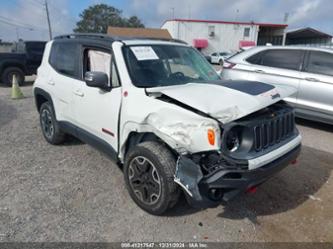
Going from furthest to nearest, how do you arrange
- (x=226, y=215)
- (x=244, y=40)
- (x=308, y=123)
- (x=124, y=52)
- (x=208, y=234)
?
1. (x=244, y=40)
2. (x=308, y=123)
3. (x=124, y=52)
4. (x=226, y=215)
5. (x=208, y=234)

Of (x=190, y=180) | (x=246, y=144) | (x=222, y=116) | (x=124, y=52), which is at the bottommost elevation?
(x=190, y=180)

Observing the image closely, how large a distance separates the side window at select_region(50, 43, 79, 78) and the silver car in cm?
411

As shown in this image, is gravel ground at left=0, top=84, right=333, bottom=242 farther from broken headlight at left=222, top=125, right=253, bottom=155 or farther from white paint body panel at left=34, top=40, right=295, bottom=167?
broken headlight at left=222, top=125, right=253, bottom=155

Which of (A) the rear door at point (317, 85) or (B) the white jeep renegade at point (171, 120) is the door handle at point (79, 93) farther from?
(A) the rear door at point (317, 85)

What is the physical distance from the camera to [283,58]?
623 cm

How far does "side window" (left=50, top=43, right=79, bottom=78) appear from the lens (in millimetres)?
3895

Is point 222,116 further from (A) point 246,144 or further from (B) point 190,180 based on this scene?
(B) point 190,180

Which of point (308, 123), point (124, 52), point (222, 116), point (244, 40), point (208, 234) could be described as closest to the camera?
point (222, 116)

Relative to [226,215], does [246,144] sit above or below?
above

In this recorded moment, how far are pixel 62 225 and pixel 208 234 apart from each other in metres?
1.50

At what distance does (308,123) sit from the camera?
6633mm

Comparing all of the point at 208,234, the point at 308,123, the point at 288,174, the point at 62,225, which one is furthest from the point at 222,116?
the point at 308,123

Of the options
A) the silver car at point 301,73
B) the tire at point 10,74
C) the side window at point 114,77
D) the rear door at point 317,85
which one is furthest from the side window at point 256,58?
the tire at point 10,74

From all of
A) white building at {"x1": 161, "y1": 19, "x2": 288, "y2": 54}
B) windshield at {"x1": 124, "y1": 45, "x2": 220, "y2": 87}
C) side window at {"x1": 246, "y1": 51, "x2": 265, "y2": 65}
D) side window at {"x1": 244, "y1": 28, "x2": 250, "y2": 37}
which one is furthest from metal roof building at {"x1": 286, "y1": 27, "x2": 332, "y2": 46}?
windshield at {"x1": 124, "y1": 45, "x2": 220, "y2": 87}
